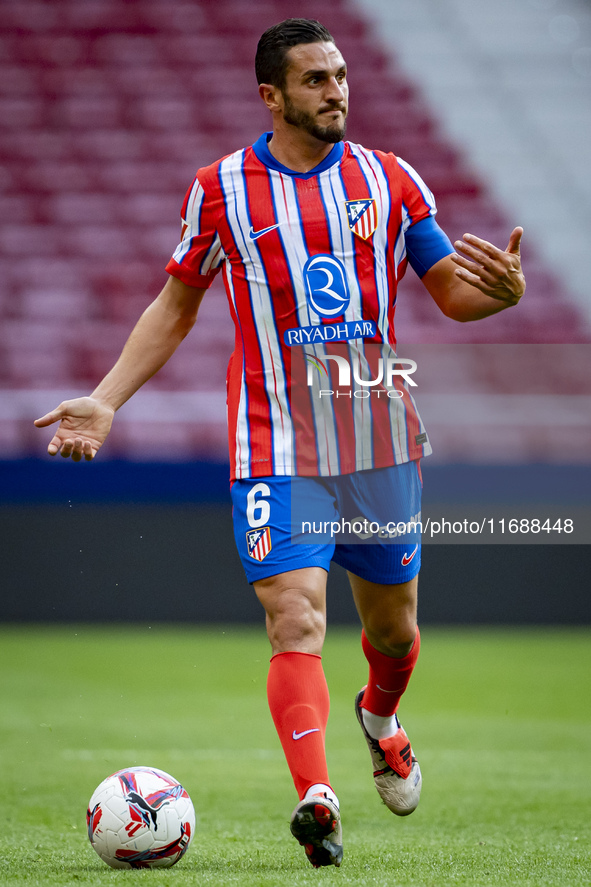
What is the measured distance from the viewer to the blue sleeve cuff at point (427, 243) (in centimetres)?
299

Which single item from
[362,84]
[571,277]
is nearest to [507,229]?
[571,277]

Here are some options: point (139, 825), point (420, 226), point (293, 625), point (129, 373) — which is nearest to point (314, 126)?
point (420, 226)

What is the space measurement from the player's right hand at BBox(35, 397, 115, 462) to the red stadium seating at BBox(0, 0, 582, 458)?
22.7 ft

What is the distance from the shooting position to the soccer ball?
2617mm

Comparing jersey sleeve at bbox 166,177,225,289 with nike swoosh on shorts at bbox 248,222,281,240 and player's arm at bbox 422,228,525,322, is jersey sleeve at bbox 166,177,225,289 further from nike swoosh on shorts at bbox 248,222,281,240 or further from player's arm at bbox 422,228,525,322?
player's arm at bbox 422,228,525,322

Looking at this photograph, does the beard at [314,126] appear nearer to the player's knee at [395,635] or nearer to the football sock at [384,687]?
the player's knee at [395,635]

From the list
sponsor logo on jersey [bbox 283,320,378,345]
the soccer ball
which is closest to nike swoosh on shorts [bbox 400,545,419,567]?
sponsor logo on jersey [bbox 283,320,378,345]

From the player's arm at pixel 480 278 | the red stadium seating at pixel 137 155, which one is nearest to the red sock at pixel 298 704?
the player's arm at pixel 480 278

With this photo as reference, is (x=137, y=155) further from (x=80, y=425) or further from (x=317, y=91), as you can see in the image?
(x=80, y=425)

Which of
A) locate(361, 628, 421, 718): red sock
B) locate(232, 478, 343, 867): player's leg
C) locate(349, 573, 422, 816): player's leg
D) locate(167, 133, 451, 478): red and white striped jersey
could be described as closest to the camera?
locate(232, 478, 343, 867): player's leg

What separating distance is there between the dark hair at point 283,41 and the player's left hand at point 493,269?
653 mm

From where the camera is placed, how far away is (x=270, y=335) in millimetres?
2834

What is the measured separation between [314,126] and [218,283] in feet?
25.3

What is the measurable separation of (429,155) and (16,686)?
6953mm
